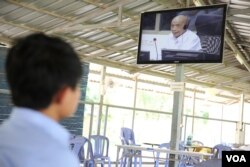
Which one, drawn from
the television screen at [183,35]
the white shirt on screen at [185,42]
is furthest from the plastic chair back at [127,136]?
the white shirt on screen at [185,42]

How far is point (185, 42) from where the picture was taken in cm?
509

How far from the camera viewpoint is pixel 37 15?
8070mm

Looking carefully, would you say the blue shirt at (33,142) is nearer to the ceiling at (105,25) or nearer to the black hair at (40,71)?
the black hair at (40,71)

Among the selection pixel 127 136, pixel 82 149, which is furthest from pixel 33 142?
pixel 127 136

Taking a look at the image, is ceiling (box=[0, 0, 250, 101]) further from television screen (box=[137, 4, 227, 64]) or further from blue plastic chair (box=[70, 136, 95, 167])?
blue plastic chair (box=[70, 136, 95, 167])

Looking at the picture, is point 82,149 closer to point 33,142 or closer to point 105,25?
point 105,25

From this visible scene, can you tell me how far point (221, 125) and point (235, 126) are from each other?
1.66 feet

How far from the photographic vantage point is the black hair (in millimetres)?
806

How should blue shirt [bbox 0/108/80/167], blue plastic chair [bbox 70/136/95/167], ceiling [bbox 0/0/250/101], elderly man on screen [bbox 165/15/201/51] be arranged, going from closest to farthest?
blue shirt [bbox 0/108/80/167]
elderly man on screen [bbox 165/15/201/51]
blue plastic chair [bbox 70/136/95/167]
ceiling [bbox 0/0/250/101]

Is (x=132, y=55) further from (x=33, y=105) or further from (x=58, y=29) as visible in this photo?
(x=33, y=105)

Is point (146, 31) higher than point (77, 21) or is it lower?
lower

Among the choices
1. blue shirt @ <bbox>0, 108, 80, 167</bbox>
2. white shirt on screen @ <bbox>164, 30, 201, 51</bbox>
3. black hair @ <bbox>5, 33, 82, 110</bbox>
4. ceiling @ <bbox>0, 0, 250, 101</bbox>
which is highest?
ceiling @ <bbox>0, 0, 250, 101</bbox>

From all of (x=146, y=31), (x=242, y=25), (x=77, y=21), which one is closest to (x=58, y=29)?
(x=77, y=21)

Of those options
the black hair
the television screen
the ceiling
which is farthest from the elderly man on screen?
the black hair
